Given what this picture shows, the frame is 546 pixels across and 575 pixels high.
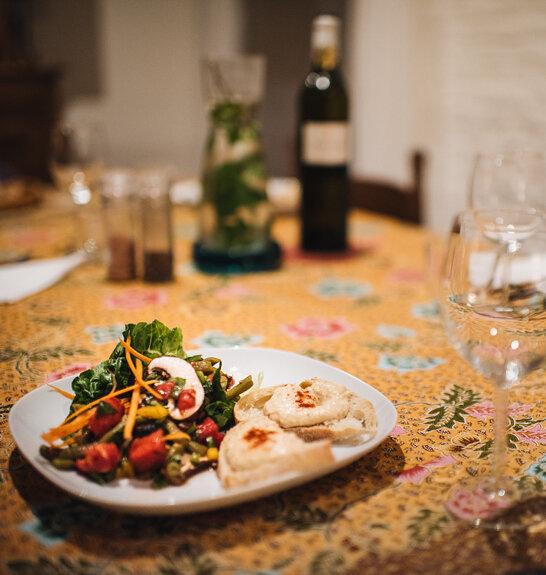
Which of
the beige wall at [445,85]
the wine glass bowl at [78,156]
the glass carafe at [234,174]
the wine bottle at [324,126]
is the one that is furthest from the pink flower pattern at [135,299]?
the beige wall at [445,85]

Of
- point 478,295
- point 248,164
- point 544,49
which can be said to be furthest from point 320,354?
point 544,49

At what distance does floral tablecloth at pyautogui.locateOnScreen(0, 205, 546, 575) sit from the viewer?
54cm

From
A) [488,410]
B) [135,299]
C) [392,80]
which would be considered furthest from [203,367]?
[392,80]

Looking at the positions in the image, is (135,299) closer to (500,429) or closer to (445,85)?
(500,429)

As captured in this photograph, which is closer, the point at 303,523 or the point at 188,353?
the point at 303,523

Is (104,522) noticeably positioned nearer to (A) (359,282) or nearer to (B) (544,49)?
(A) (359,282)

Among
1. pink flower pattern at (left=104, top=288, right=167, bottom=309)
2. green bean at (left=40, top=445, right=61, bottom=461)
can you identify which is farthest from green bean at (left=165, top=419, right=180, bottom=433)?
pink flower pattern at (left=104, top=288, right=167, bottom=309)

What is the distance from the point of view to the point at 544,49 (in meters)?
2.40

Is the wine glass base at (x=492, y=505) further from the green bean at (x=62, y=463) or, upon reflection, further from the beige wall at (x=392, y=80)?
the beige wall at (x=392, y=80)

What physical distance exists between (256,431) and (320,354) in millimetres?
410

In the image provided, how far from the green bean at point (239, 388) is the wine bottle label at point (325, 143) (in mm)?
885

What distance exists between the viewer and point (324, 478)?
2.11 feet

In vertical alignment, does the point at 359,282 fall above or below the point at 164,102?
below

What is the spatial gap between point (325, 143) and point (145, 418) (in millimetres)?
1006
